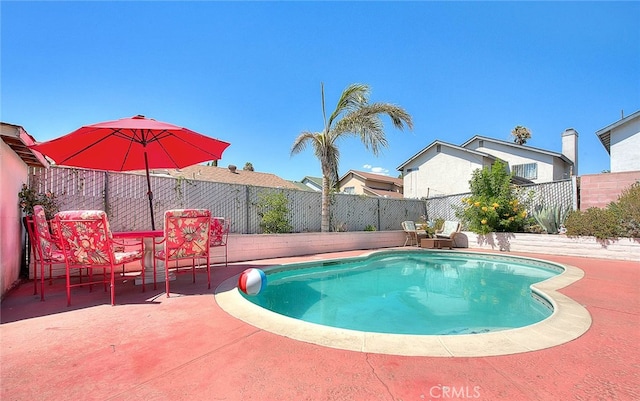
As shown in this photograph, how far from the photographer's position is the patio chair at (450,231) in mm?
11202

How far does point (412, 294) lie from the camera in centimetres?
571

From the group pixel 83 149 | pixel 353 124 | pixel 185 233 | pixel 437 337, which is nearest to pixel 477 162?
pixel 353 124

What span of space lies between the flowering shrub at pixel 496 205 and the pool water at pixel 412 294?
2.08 meters

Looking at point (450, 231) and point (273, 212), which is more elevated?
point (273, 212)

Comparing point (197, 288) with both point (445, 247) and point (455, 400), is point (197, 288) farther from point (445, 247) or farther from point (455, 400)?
point (445, 247)

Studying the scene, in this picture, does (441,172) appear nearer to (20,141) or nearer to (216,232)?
(216,232)

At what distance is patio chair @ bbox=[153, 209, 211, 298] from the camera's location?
4086 mm

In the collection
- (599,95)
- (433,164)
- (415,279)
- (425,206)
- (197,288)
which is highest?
(599,95)

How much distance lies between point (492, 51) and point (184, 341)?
12.8m

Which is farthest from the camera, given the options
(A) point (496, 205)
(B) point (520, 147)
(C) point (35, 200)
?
(B) point (520, 147)

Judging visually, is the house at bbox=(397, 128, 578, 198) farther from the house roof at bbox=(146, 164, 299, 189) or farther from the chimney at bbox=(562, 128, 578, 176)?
the house roof at bbox=(146, 164, 299, 189)

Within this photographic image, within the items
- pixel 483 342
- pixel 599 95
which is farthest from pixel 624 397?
pixel 599 95

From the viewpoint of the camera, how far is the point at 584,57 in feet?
35.9

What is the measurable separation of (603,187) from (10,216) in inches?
606
